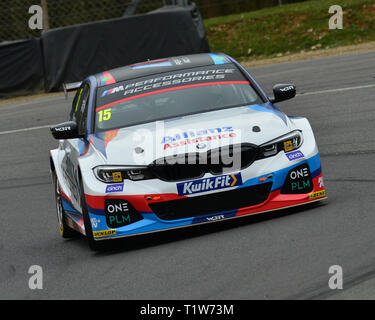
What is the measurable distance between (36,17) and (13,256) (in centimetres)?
1741

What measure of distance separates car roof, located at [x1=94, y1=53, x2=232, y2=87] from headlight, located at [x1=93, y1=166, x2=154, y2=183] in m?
1.76

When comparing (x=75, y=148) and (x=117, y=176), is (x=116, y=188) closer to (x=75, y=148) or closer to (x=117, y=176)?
(x=117, y=176)

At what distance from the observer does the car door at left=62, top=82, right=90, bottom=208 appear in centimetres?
729

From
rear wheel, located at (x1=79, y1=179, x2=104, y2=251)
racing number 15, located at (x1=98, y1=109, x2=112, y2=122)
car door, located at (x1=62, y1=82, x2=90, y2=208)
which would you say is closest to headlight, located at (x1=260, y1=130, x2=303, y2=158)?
rear wheel, located at (x1=79, y1=179, x2=104, y2=251)

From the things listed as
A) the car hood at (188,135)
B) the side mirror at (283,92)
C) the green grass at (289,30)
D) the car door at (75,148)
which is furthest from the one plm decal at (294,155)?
the green grass at (289,30)

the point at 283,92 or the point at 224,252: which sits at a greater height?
the point at 283,92

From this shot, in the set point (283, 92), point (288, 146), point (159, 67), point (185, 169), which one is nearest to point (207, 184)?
point (185, 169)

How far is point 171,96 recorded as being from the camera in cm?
788

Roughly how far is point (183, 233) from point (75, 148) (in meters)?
1.31

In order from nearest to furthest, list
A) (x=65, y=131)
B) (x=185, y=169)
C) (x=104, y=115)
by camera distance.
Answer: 1. (x=185, y=169)
2. (x=65, y=131)
3. (x=104, y=115)

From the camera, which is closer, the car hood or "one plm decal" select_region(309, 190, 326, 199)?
the car hood

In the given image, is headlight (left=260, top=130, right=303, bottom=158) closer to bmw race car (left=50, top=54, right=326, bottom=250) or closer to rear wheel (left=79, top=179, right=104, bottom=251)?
bmw race car (left=50, top=54, right=326, bottom=250)

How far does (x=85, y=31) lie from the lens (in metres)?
21.9

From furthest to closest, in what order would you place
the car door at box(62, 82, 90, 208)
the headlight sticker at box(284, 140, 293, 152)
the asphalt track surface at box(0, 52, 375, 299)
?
the car door at box(62, 82, 90, 208), the headlight sticker at box(284, 140, 293, 152), the asphalt track surface at box(0, 52, 375, 299)
